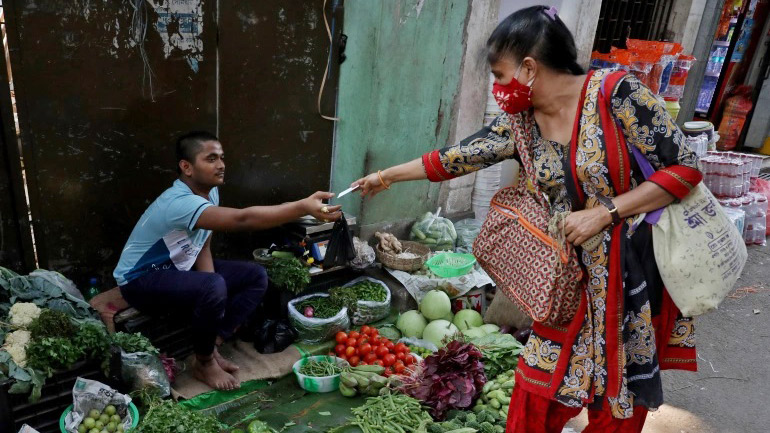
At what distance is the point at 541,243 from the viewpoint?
2371mm

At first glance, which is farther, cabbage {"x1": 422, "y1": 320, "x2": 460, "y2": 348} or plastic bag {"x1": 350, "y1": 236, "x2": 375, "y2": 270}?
plastic bag {"x1": 350, "y1": 236, "x2": 375, "y2": 270}

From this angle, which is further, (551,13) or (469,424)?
(469,424)

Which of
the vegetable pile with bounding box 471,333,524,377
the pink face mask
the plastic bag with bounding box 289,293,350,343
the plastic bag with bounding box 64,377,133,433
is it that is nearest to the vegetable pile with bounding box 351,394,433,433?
the vegetable pile with bounding box 471,333,524,377

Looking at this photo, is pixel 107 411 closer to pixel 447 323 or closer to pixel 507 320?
pixel 447 323

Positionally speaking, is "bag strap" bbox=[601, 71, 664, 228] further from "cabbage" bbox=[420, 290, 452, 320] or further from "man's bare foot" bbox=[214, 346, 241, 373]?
"man's bare foot" bbox=[214, 346, 241, 373]

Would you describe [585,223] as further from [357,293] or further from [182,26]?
[182,26]

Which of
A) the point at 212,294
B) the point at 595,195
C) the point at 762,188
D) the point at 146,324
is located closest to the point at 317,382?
the point at 212,294

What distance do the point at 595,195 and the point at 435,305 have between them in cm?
269

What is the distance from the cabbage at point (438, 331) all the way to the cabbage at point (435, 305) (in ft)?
0.33

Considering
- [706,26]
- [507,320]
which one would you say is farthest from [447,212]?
[706,26]

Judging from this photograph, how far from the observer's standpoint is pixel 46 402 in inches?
120

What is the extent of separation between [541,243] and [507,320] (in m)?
2.58

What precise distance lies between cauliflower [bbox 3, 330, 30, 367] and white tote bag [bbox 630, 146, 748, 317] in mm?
3058

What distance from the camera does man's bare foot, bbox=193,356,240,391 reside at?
12.6ft
